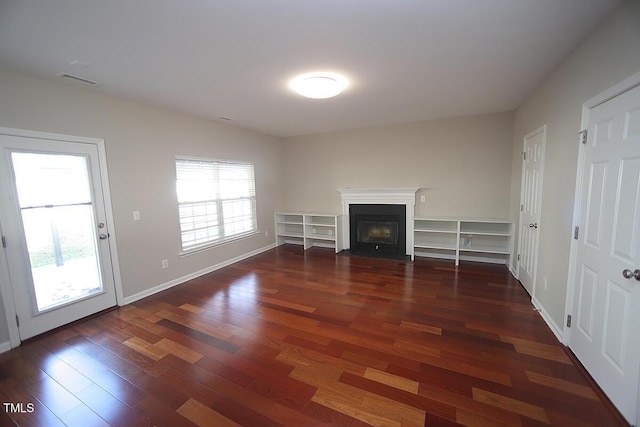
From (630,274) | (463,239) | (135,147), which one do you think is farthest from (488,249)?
(135,147)

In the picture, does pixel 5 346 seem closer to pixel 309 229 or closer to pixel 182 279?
pixel 182 279

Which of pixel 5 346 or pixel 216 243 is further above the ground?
pixel 216 243

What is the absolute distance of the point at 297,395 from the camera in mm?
1803

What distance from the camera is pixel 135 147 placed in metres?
3.36

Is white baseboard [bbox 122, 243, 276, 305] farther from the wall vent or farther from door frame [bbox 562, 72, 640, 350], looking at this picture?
door frame [bbox 562, 72, 640, 350]

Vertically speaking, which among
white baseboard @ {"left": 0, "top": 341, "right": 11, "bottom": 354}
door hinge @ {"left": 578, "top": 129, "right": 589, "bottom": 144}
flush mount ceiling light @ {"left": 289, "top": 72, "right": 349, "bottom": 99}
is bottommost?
white baseboard @ {"left": 0, "top": 341, "right": 11, "bottom": 354}

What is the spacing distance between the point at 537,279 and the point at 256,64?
387cm

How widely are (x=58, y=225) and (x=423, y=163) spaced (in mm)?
5450

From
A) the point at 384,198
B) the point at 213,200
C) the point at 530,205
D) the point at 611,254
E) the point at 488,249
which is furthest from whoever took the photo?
the point at 384,198

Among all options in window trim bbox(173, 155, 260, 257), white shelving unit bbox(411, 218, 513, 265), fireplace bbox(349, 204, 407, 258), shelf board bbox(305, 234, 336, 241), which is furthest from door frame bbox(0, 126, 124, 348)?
white shelving unit bbox(411, 218, 513, 265)

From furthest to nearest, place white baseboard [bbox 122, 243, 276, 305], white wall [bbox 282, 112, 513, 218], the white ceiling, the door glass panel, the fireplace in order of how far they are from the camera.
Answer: the fireplace → white wall [bbox 282, 112, 513, 218] → white baseboard [bbox 122, 243, 276, 305] → the door glass panel → the white ceiling

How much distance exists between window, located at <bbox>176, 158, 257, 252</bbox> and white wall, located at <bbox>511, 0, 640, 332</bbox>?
4.70 meters

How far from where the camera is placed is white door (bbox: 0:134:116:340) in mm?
2438

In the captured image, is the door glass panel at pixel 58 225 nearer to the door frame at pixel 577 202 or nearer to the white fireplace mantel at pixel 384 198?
the white fireplace mantel at pixel 384 198
